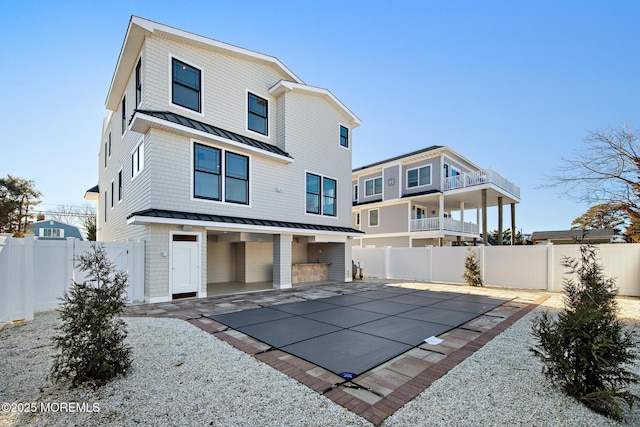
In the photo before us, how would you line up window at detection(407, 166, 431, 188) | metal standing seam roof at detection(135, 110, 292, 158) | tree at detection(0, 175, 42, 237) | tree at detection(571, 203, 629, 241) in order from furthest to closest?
window at detection(407, 166, 431, 188) → tree at detection(0, 175, 42, 237) → tree at detection(571, 203, 629, 241) → metal standing seam roof at detection(135, 110, 292, 158)

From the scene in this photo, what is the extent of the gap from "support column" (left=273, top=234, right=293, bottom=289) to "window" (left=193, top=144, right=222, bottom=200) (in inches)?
116

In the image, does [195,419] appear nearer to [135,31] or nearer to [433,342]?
[433,342]

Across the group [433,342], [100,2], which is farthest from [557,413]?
[100,2]

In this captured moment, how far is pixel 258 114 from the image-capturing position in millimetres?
12367

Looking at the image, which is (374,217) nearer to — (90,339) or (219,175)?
(219,175)

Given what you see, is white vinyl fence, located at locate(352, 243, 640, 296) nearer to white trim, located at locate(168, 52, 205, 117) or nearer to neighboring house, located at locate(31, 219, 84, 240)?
white trim, located at locate(168, 52, 205, 117)

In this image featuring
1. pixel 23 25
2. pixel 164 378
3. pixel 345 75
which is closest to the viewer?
pixel 164 378

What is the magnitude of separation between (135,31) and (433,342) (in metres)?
11.7

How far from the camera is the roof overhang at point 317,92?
1251 cm

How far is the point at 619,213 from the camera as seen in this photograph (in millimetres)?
12328

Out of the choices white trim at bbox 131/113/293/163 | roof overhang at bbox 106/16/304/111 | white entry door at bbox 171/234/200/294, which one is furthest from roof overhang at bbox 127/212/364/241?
roof overhang at bbox 106/16/304/111

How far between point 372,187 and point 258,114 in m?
13.7

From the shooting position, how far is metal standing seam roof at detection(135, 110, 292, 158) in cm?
886

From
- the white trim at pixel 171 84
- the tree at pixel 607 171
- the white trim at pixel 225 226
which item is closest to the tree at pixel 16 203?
the white trim at pixel 171 84
